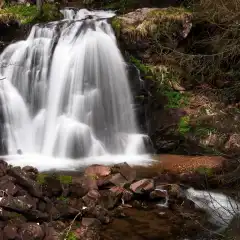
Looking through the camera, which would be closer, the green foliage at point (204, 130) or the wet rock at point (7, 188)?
the wet rock at point (7, 188)

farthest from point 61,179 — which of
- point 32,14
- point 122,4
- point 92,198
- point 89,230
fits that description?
point 122,4

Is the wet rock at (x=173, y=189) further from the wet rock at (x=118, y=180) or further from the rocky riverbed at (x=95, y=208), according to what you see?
the wet rock at (x=118, y=180)

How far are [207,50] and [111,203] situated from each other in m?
7.64

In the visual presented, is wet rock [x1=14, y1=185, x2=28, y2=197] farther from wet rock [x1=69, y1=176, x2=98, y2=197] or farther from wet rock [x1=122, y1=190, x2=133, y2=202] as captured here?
wet rock [x1=122, y1=190, x2=133, y2=202]

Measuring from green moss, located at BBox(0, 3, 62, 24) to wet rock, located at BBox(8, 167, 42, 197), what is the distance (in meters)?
8.80

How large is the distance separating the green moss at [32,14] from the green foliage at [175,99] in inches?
208

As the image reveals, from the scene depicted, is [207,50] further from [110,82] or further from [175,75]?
[110,82]

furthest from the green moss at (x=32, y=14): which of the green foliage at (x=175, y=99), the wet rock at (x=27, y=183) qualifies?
the wet rock at (x=27, y=183)

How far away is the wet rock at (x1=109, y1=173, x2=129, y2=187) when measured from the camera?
918 centimetres

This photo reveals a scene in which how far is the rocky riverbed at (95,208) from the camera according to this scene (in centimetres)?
730

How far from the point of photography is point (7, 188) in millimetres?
7613

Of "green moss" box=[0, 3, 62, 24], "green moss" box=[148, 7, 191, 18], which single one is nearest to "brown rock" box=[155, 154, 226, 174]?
"green moss" box=[148, 7, 191, 18]

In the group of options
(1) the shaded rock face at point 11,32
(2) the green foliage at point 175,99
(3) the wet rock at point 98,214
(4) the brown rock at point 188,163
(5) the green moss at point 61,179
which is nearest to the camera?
(3) the wet rock at point 98,214

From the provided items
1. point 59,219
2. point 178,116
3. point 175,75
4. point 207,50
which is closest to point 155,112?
point 178,116
